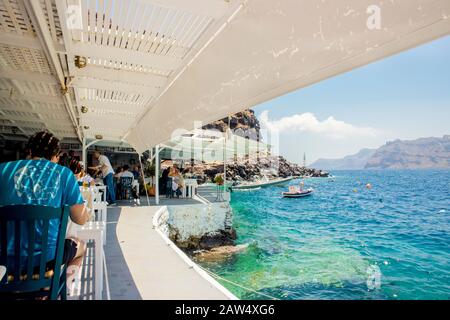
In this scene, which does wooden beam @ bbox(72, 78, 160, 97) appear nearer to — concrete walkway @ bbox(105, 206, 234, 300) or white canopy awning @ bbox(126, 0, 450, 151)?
white canopy awning @ bbox(126, 0, 450, 151)

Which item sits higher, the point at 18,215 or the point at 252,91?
the point at 252,91

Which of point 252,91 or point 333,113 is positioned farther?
point 333,113

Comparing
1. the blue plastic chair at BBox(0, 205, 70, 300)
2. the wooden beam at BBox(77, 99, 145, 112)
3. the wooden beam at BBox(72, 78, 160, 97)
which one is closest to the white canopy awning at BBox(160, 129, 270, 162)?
the wooden beam at BBox(77, 99, 145, 112)

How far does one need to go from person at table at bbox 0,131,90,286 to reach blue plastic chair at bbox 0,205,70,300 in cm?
7

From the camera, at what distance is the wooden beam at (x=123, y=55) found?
12.0 ft

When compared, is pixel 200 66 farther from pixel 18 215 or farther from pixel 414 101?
Answer: pixel 414 101

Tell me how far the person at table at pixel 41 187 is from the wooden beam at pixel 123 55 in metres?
1.90

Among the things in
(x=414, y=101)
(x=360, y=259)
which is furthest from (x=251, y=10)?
(x=414, y=101)

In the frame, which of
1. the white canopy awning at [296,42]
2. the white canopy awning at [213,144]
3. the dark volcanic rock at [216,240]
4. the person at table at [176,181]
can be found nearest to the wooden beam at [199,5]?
the white canopy awning at [296,42]

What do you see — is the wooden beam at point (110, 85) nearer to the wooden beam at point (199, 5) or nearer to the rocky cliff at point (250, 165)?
the wooden beam at point (199, 5)

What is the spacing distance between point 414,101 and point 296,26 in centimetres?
12965

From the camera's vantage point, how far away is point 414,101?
360ft

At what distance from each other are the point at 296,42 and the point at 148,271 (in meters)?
3.24

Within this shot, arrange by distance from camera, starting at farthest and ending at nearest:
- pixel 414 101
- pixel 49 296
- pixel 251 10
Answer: pixel 414 101 → pixel 251 10 → pixel 49 296
